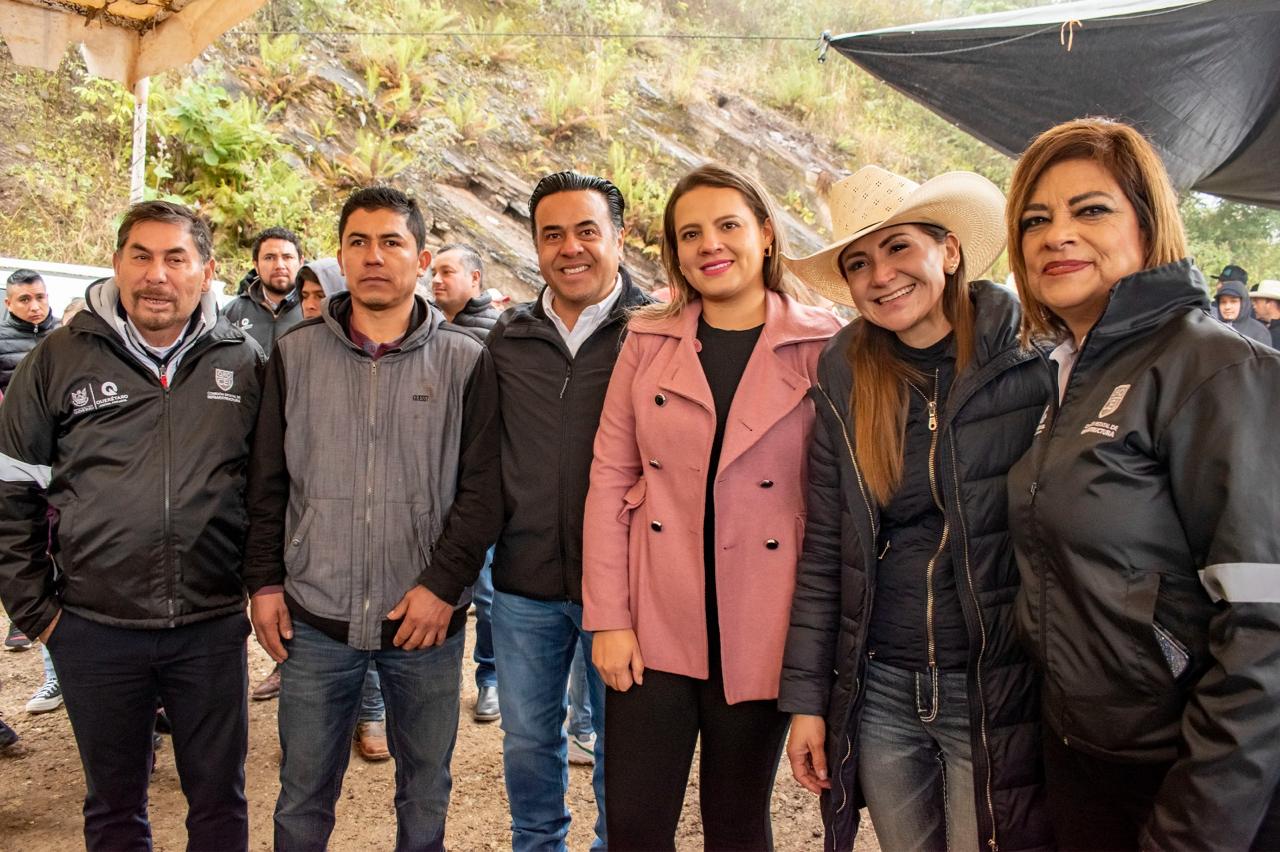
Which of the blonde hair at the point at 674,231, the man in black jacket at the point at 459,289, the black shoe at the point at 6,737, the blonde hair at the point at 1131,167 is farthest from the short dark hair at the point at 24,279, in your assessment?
the blonde hair at the point at 1131,167

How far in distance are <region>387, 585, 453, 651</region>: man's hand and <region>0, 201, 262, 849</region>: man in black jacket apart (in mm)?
614

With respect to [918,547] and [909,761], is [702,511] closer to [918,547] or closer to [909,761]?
[918,547]

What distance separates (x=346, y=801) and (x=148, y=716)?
129 cm

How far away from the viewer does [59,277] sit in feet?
21.6

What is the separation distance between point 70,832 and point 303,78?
469 inches

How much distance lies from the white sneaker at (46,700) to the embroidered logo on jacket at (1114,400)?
519 centimetres

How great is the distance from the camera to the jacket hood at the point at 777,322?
2.26m

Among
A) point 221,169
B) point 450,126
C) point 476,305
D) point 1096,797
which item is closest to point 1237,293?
point 476,305

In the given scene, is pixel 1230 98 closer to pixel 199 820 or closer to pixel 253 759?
pixel 199 820

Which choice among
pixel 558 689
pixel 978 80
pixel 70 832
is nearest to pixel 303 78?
pixel 978 80

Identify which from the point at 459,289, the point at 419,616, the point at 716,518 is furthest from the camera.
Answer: the point at 459,289

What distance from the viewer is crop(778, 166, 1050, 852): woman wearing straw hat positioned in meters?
1.85

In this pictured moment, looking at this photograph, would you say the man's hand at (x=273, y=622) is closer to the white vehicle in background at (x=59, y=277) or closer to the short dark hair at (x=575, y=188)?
the short dark hair at (x=575, y=188)

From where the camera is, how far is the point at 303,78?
41.3 feet
